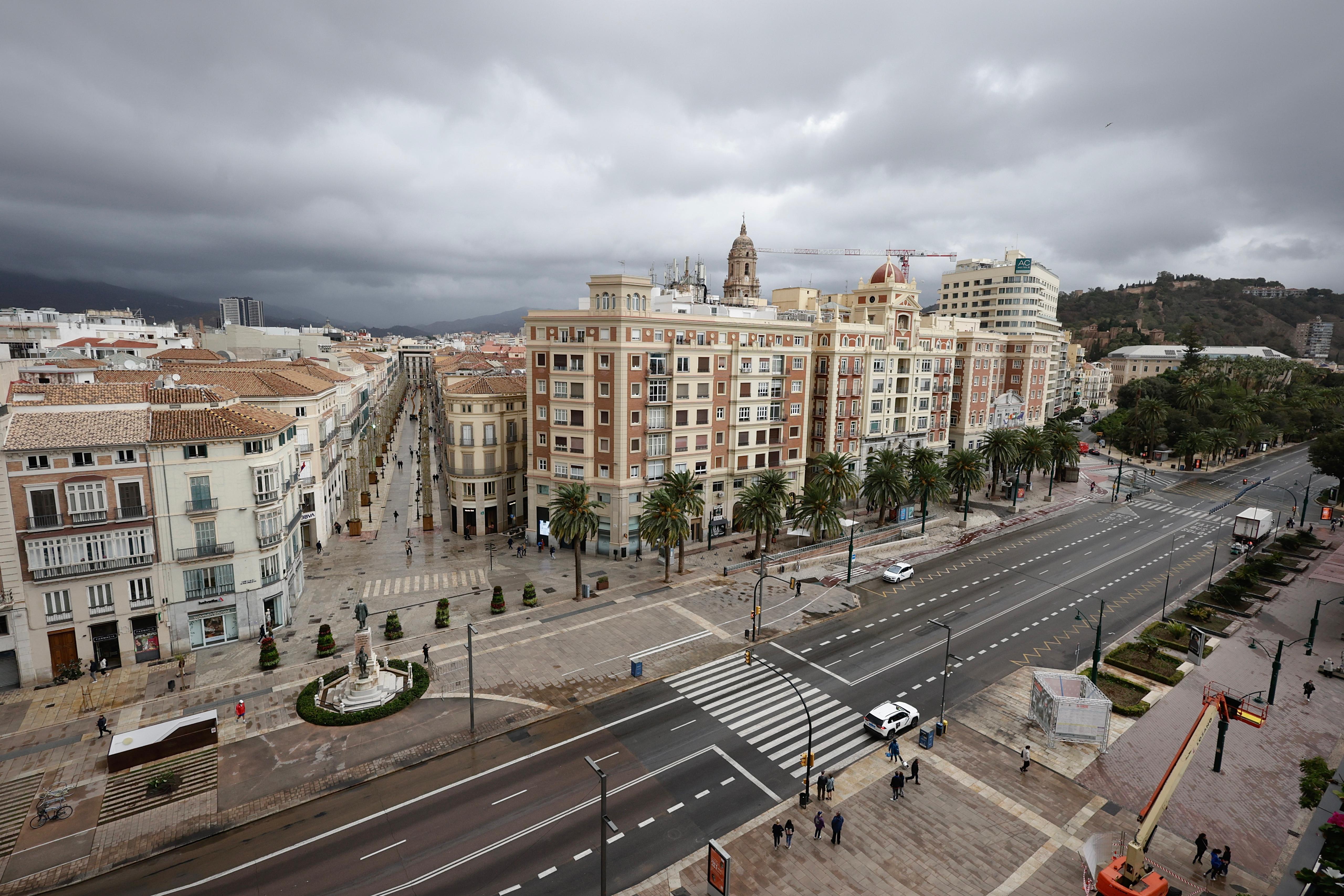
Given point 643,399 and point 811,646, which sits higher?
point 643,399

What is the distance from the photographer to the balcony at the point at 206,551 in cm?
4491

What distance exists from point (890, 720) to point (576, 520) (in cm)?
3081

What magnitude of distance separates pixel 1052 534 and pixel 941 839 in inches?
2493

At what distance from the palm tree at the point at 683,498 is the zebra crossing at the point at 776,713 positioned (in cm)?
1686

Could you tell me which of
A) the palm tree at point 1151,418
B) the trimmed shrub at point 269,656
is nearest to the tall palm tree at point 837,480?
the trimmed shrub at point 269,656

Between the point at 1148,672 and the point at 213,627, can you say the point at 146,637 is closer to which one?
the point at 213,627

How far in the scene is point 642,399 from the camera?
223 ft

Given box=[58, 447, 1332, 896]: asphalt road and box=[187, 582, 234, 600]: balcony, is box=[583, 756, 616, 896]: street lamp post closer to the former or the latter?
box=[58, 447, 1332, 896]: asphalt road

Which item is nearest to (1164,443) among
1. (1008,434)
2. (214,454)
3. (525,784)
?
(1008,434)

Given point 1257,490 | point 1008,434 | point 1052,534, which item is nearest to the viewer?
point 1052,534

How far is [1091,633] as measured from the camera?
53406mm

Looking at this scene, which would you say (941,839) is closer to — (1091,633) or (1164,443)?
(1091,633)

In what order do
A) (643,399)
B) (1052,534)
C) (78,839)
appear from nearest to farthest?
(78,839) < (643,399) < (1052,534)

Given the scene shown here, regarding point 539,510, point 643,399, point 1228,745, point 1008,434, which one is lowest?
point 1228,745
